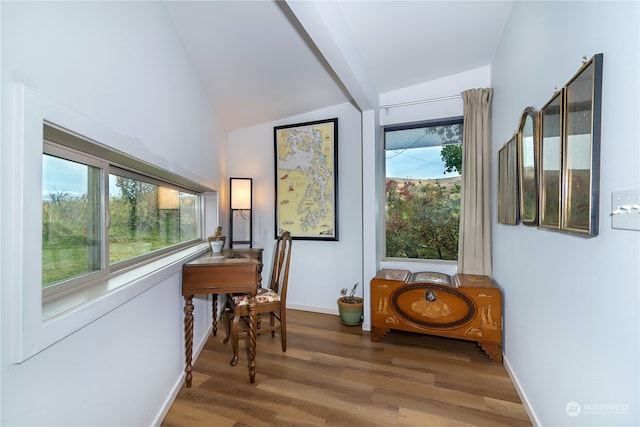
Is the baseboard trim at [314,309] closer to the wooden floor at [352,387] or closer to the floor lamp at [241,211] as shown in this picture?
the wooden floor at [352,387]

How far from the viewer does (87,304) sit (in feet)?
3.53

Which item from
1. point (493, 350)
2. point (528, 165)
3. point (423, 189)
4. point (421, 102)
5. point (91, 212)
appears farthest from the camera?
point (423, 189)

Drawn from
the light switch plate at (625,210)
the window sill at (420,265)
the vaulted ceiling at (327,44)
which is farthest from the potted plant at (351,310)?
the light switch plate at (625,210)

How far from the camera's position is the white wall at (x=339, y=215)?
335 centimetres

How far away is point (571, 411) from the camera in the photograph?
1.25 m

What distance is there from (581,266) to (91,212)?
2265 millimetres

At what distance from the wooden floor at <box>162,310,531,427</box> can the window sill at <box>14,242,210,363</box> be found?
0.90 metres

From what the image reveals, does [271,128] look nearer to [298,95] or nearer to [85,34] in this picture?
[298,95]

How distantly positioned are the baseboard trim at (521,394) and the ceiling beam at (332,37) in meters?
2.53

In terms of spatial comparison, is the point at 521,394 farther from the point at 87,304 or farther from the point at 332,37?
the point at 332,37

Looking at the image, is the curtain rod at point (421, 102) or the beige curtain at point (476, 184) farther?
the curtain rod at point (421, 102)

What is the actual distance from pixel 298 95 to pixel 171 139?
151cm

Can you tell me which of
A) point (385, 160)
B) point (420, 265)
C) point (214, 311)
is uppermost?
point (385, 160)

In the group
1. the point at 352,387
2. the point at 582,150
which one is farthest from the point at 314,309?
the point at 582,150
